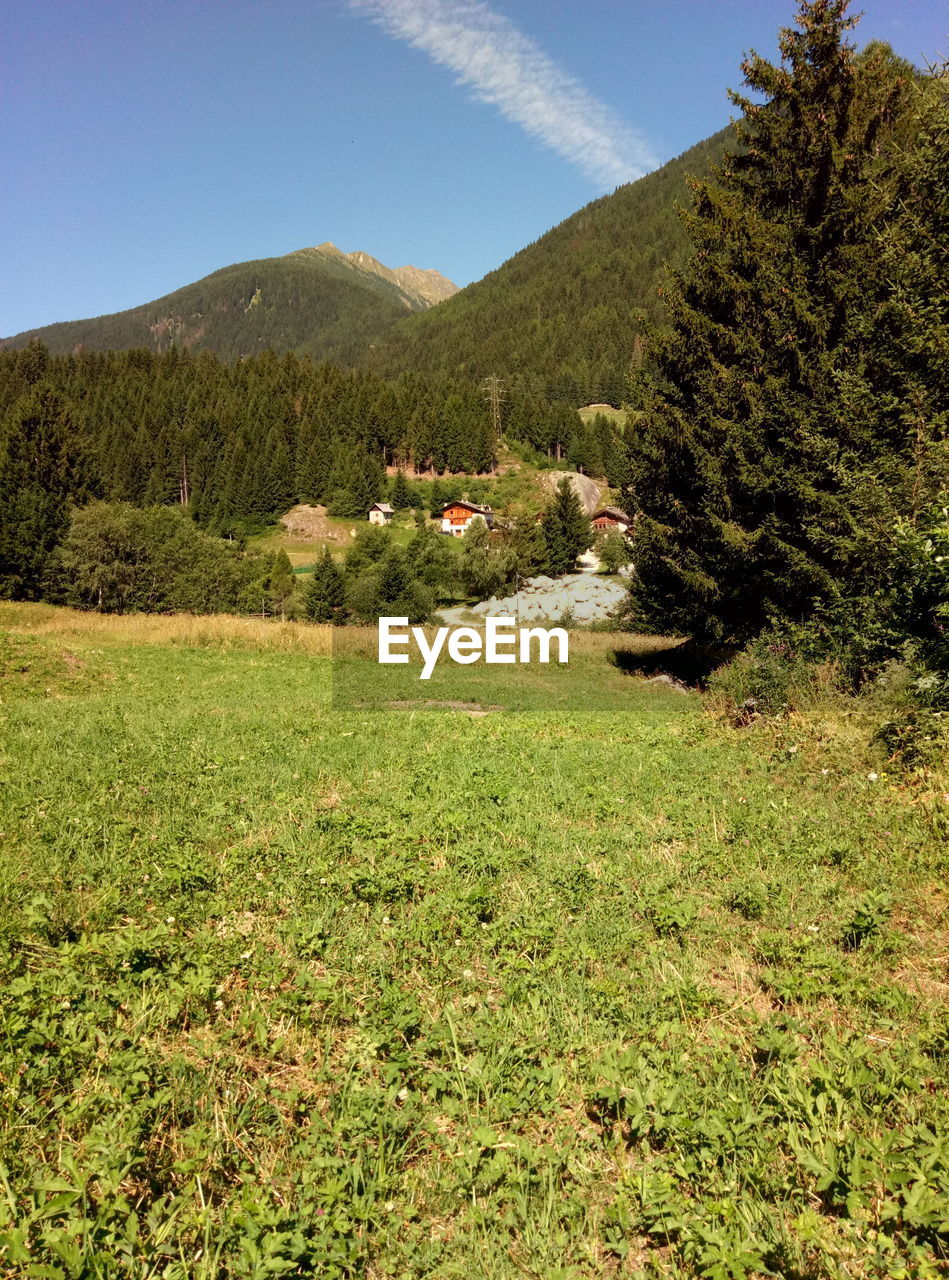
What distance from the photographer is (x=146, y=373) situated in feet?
403

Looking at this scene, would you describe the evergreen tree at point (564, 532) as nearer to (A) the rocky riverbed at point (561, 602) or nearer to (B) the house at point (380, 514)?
(A) the rocky riverbed at point (561, 602)

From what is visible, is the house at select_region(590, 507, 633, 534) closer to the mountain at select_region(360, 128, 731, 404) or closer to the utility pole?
the utility pole

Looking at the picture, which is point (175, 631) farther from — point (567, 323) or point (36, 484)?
point (567, 323)

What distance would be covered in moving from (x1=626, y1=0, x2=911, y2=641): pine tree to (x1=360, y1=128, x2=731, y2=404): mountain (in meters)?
125

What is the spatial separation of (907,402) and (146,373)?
13598 cm

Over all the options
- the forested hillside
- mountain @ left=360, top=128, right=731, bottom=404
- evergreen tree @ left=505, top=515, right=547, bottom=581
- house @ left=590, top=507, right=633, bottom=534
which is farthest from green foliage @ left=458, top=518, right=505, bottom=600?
Answer: mountain @ left=360, top=128, right=731, bottom=404

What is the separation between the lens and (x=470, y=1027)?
140 inches

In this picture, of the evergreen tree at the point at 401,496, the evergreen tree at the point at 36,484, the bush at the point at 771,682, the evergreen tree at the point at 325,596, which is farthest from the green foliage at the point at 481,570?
the evergreen tree at the point at 401,496

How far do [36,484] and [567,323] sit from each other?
5457 inches

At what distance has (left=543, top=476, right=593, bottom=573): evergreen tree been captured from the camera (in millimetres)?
67125

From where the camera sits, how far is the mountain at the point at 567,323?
144 meters

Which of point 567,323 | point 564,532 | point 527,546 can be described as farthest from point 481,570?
point 567,323

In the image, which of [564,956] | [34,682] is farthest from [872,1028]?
[34,682]

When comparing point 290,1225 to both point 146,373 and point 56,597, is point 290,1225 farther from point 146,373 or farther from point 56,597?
point 146,373
